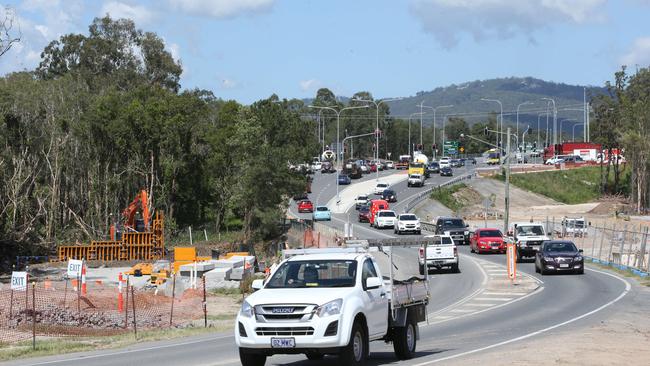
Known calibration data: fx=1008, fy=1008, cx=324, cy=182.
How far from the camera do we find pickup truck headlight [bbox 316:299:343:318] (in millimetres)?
14758

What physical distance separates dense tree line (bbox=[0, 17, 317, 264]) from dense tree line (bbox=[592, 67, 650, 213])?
39.2 metres

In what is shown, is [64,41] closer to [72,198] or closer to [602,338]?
[72,198]

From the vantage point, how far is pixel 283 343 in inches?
580

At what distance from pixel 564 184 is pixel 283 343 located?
121 m

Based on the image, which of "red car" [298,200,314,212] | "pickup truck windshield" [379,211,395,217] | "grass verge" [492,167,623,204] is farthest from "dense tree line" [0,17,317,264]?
"grass verge" [492,167,623,204]

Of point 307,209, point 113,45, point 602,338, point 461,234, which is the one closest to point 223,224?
point 307,209

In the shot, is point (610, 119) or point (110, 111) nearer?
point (110, 111)

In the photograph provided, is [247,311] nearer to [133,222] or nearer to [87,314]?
[87,314]

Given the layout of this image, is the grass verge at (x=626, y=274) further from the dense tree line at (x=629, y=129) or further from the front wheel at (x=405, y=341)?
the dense tree line at (x=629, y=129)

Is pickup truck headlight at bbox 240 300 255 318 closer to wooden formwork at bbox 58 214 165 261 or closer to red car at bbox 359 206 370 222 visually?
wooden formwork at bbox 58 214 165 261

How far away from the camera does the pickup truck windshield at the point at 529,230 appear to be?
54.2 meters

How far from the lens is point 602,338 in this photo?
854 inches

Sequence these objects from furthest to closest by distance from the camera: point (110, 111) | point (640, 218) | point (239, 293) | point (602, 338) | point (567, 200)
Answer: point (567, 200), point (640, 218), point (110, 111), point (239, 293), point (602, 338)

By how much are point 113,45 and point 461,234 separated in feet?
162
